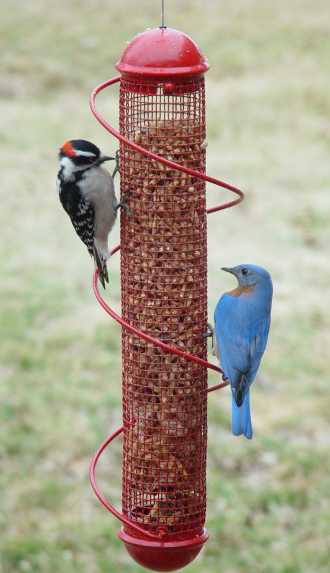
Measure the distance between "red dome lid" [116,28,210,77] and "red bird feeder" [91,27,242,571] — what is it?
3 centimetres

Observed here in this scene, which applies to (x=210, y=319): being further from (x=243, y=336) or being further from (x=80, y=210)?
(x=243, y=336)

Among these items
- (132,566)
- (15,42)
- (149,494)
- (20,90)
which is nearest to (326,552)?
(132,566)

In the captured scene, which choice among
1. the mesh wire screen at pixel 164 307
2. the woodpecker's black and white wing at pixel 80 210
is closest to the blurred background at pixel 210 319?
the mesh wire screen at pixel 164 307

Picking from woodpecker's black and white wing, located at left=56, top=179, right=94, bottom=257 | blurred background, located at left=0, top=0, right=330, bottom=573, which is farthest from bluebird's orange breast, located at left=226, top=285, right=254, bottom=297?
blurred background, located at left=0, top=0, right=330, bottom=573

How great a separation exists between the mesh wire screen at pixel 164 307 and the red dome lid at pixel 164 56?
5.5 inches

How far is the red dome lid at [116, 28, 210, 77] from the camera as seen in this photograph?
3838 millimetres

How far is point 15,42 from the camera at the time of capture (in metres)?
21.4

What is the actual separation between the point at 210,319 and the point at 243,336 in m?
5.28

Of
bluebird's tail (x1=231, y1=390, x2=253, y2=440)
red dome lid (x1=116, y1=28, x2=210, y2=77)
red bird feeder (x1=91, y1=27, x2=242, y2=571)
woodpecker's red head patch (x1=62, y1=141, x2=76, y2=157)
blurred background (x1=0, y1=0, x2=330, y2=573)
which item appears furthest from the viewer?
blurred background (x1=0, y1=0, x2=330, y2=573)

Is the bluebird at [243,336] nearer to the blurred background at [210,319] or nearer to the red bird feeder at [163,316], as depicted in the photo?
the red bird feeder at [163,316]

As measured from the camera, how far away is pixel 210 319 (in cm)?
980

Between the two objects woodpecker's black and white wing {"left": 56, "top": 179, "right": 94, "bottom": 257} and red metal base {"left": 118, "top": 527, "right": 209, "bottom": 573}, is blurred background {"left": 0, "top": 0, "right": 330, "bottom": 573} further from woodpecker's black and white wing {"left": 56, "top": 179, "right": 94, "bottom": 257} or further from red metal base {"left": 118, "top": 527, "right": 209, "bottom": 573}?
woodpecker's black and white wing {"left": 56, "top": 179, "right": 94, "bottom": 257}

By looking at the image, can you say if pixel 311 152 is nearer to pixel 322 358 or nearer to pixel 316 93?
pixel 316 93

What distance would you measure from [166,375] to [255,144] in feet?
39.9
